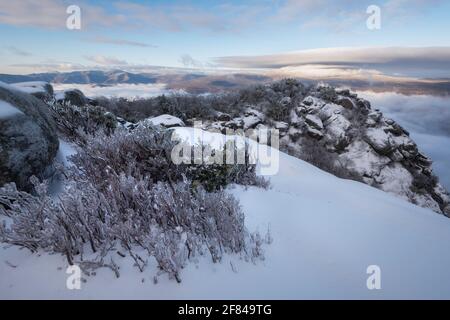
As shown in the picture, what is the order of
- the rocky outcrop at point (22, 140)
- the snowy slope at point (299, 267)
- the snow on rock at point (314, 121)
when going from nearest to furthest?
the snowy slope at point (299, 267)
the rocky outcrop at point (22, 140)
the snow on rock at point (314, 121)

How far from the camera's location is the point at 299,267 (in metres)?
2.33

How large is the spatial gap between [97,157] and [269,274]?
2590mm

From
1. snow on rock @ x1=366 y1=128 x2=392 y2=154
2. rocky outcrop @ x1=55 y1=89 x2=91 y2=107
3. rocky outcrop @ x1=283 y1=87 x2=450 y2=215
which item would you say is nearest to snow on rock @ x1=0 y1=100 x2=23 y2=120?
rocky outcrop @ x1=55 y1=89 x2=91 y2=107

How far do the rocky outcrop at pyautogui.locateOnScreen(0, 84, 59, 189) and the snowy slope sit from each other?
1.18 metres

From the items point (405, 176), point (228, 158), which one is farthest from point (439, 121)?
point (228, 158)

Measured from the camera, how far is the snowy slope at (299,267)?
2053 millimetres

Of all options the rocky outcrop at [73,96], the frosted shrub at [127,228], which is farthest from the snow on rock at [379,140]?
the frosted shrub at [127,228]

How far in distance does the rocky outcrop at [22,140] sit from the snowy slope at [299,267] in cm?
118

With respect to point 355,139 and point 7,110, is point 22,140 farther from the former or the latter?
point 355,139

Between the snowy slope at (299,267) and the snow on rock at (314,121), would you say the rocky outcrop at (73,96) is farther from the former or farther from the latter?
the snow on rock at (314,121)

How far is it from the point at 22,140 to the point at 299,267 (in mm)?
3583

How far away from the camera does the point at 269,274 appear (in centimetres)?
221

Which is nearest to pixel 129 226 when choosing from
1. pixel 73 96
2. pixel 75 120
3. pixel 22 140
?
pixel 22 140
